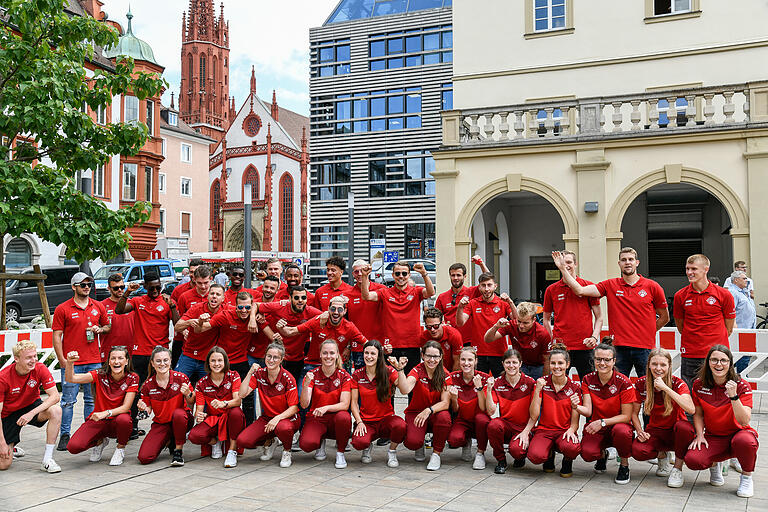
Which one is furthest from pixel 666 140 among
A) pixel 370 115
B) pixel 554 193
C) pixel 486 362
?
pixel 370 115

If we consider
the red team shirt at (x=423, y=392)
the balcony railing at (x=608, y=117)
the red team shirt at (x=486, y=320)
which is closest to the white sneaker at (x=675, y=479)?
the red team shirt at (x=423, y=392)

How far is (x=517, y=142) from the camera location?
645 inches

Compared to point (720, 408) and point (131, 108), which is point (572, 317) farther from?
point (131, 108)

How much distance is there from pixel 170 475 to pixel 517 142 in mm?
11469

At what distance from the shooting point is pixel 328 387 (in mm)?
7762

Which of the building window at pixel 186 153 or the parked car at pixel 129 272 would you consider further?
the building window at pixel 186 153

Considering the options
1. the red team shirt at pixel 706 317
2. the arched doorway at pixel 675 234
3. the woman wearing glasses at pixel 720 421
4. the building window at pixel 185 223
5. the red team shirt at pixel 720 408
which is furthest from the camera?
the building window at pixel 185 223

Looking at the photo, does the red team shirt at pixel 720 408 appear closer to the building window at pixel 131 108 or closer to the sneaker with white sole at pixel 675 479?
the sneaker with white sole at pixel 675 479

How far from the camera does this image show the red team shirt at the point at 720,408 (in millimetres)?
6547

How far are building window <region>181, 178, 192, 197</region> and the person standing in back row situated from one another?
169ft

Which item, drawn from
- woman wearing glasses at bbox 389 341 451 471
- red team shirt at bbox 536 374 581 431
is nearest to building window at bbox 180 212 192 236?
woman wearing glasses at bbox 389 341 451 471

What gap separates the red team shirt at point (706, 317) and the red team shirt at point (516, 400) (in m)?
1.98

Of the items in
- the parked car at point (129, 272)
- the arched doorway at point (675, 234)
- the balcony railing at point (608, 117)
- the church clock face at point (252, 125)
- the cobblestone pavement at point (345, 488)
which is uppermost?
the church clock face at point (252, 125)

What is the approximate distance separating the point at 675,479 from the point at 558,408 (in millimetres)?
1171
